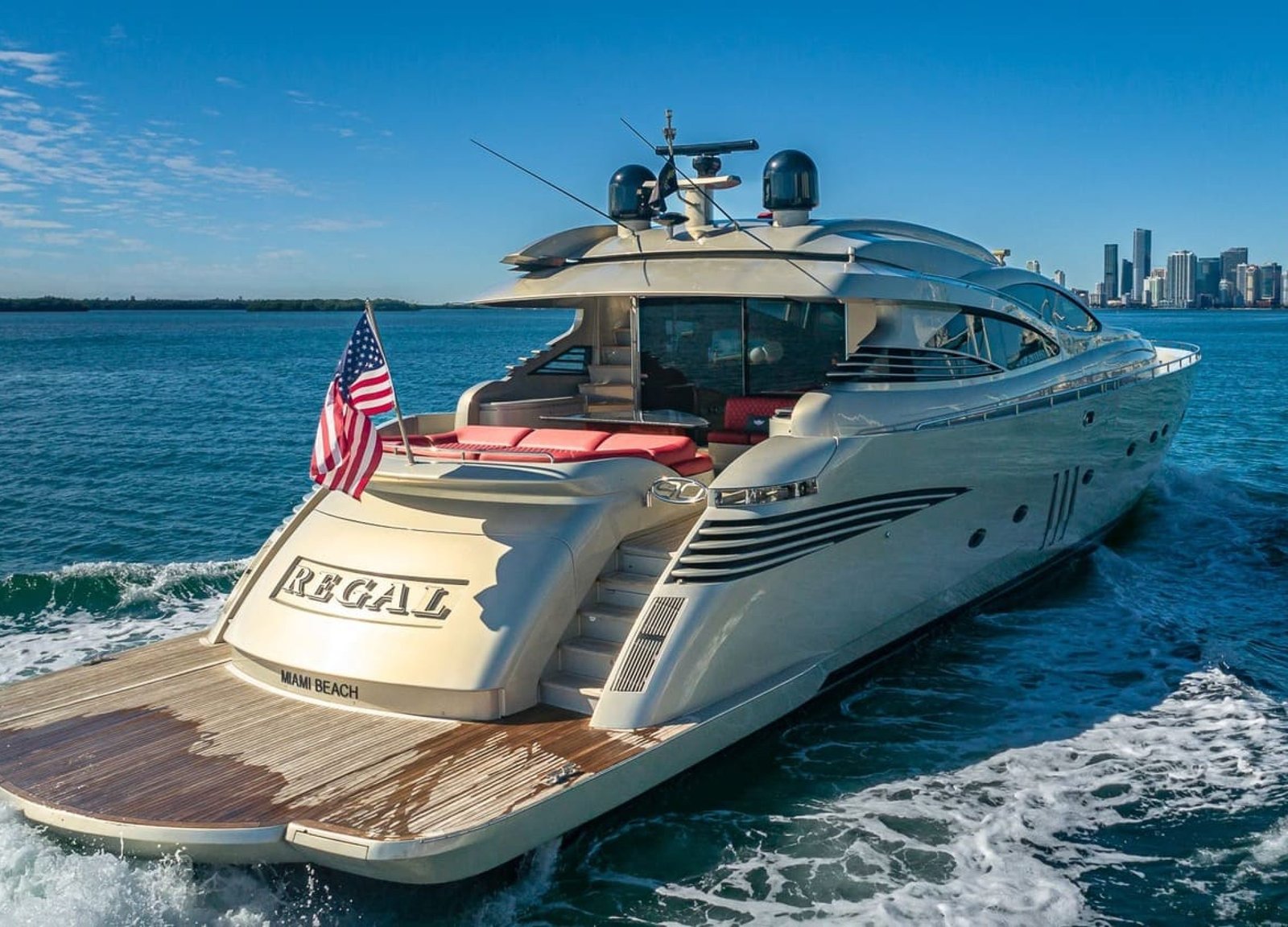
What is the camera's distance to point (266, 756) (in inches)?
236

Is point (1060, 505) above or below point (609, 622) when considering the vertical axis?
above

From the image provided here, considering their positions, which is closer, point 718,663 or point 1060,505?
point 718,663

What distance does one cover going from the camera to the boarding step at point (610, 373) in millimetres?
10555

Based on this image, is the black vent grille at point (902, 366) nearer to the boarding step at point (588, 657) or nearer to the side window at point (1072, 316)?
the side window at point (1072, 316)

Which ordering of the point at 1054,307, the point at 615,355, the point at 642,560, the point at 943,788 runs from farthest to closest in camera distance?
the point at 1054,307 < the point at 615,355 < the point at 642,560 < the point at 943,788

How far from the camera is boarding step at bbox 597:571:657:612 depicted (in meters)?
6.86

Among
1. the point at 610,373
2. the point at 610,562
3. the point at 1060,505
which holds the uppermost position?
the point at 610,373

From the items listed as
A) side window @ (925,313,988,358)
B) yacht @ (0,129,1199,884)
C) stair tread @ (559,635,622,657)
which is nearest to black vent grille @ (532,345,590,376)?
yacht @ (0,129,1199,884)

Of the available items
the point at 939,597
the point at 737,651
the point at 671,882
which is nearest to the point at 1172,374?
the point at 939,597

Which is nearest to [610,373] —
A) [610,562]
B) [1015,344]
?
[1015,344]

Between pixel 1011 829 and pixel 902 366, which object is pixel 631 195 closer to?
pixel 902 366

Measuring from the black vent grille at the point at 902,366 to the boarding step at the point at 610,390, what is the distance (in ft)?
6.81

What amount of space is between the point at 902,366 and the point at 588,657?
A: 355 centimetres

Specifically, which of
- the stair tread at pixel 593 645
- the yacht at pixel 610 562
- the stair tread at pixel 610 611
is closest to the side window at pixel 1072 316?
the yacht at pixel 610 562
